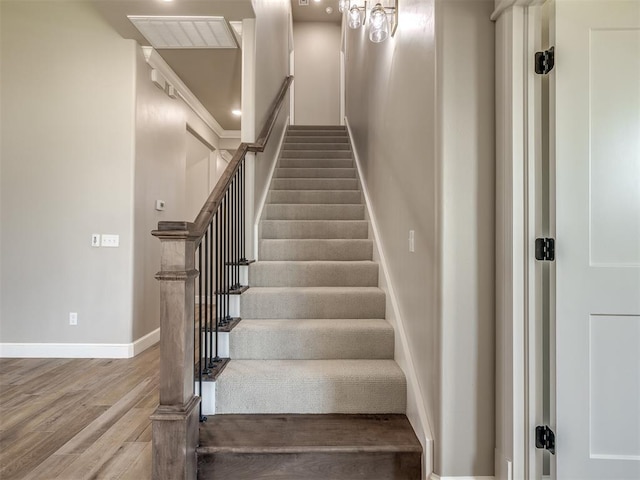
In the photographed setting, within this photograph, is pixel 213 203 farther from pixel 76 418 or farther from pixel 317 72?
pixel 317 72

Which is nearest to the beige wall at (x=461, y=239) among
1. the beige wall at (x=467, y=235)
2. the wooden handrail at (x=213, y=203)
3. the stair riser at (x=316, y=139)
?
the beige wall at (x=467, y=235)

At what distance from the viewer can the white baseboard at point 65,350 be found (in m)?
3.17

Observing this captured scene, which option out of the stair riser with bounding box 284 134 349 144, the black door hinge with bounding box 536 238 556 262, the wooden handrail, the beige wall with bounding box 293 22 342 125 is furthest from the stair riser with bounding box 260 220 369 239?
the beige wall with bounding box 293 22 342 125

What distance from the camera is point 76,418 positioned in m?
2.09

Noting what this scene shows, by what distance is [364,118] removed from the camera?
3.68 metres

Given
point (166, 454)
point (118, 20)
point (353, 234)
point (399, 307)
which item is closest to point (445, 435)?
point (399, 307)

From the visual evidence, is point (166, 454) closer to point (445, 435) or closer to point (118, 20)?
point (445, 435)

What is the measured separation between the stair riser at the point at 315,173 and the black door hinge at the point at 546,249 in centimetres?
290

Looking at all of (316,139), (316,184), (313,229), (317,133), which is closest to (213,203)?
(313,229)

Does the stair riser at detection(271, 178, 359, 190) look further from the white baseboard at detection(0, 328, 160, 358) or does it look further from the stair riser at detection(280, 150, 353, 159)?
the white baseboard at detection(0, 328, 160, 358)

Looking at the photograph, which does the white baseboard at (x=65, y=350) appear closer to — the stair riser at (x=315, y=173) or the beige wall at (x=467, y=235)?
the stair riser at (x=315, y=173)

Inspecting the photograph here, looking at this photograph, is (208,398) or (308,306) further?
(308,306)

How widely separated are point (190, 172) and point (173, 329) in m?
4.75

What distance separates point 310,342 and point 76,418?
145 cm
